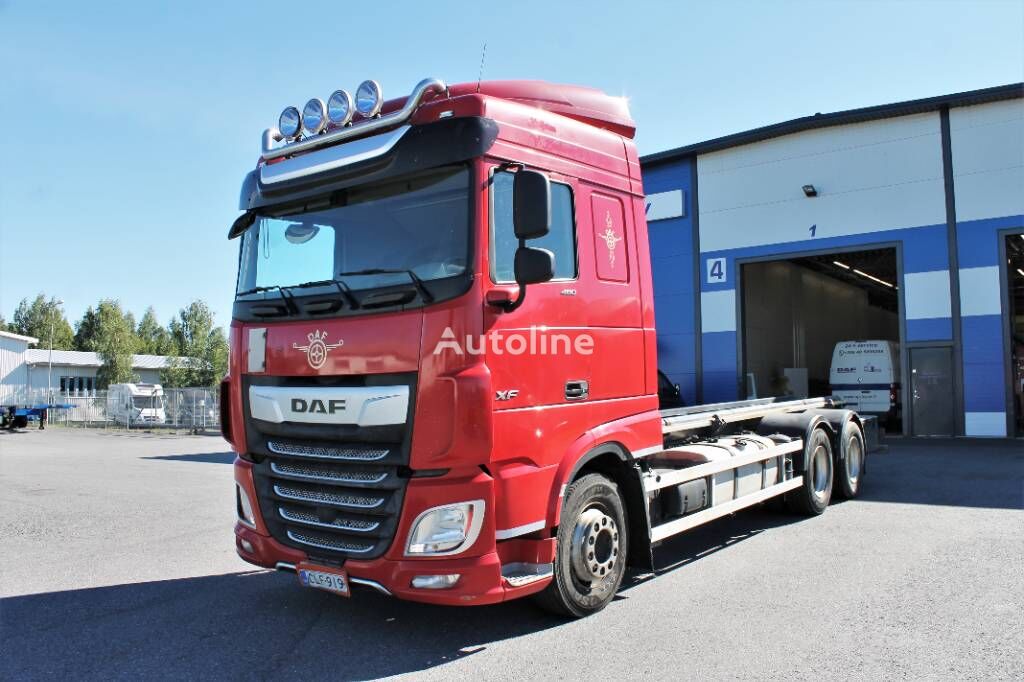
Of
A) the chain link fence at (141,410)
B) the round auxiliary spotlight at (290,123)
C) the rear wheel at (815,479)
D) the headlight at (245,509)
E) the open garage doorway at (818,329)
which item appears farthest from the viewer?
the chain link fence at (141,410)

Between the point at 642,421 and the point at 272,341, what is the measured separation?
259cm

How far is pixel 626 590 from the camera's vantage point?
5371mm

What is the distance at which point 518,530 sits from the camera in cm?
413

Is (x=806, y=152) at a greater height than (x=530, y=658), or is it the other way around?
(x=806, y=152)

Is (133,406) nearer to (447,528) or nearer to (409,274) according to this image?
(409,274)

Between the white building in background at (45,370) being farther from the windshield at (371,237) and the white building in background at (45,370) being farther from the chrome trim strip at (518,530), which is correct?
the chrome trim strip at (518,530)

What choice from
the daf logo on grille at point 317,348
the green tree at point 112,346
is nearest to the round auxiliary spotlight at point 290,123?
the daf logo on grille at point 317,348

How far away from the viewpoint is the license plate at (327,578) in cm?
423

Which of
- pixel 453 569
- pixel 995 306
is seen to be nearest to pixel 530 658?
pixel 453 569

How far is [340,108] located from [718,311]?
16.8 m

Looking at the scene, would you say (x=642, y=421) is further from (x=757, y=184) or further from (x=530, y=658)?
(x=757, y=184)

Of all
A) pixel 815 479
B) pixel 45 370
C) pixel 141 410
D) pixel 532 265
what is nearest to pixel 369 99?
pixel 532 265

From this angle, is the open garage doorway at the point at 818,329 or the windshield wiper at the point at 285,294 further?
the open garage doorway at the point at 818,329

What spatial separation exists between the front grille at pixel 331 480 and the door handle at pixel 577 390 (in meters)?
1.05
